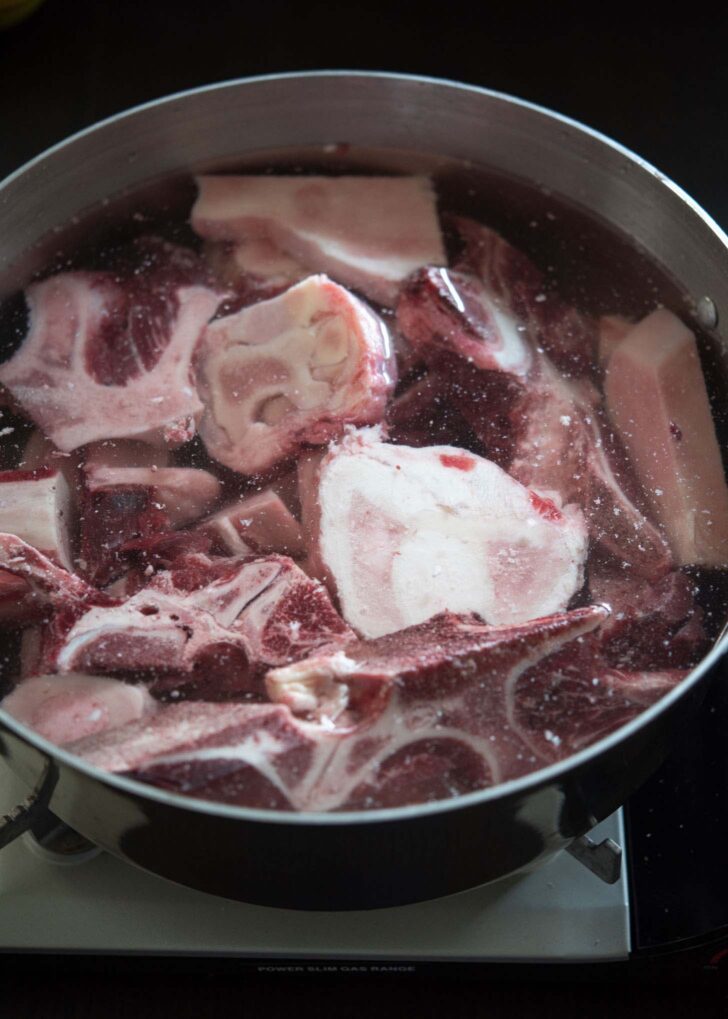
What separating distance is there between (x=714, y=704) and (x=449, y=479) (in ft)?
1.28

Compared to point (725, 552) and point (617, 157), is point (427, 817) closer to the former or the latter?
point (725, 552)

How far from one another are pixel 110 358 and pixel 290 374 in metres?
0.21

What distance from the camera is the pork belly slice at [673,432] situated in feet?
4.03

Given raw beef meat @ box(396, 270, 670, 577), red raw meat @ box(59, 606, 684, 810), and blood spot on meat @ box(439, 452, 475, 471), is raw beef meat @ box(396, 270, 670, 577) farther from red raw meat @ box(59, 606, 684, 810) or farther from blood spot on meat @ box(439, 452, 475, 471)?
red raw meat @ box(59, 606, 684, 810)

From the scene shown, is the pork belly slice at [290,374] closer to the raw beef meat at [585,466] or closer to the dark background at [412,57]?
the raw beef meat at [585,466]

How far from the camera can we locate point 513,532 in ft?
3.95

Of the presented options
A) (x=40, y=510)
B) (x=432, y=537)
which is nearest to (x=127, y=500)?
(x=40, y=510)

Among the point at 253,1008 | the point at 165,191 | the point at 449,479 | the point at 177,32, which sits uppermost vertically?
the point at 177,32

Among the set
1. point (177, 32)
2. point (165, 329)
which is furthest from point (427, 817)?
point (177, 32)

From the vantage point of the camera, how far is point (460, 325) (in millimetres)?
1347

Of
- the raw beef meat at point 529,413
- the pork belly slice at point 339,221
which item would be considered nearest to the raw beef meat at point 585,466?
the raw beef meat at point 529,413

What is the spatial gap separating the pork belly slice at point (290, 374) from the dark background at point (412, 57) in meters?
0.74

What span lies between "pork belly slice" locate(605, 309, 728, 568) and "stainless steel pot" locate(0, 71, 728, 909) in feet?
0.24

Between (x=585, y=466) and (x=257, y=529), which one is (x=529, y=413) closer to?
(x=585, y=466)
